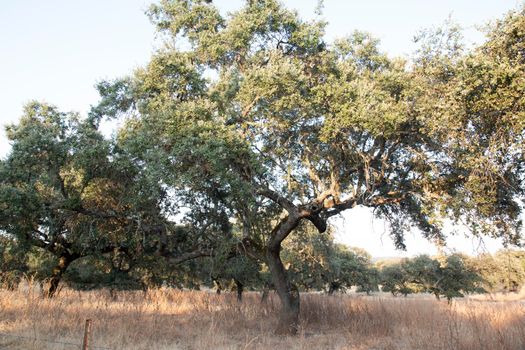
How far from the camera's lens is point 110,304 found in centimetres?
1362

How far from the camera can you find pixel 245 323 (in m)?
13.5

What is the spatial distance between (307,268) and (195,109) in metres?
32.3

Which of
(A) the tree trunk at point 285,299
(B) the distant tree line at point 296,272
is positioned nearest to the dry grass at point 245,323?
(A) the tree trunk at point 285,299

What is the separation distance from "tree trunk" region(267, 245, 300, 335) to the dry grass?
17.5 inches

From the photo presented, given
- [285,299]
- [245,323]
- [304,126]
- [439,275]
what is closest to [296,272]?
[439,275]

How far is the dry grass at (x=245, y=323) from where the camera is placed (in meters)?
9.36

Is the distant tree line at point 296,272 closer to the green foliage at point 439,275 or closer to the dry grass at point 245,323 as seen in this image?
the green foliage at point 439,275

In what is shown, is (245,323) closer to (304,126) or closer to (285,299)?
(285,299)

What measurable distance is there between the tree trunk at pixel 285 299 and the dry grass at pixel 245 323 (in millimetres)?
445

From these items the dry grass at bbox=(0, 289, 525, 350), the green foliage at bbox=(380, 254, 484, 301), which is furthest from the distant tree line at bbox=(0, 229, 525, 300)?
the dry grass at bbox=(0, 289, 525, 350)

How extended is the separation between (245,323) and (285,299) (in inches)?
68.1

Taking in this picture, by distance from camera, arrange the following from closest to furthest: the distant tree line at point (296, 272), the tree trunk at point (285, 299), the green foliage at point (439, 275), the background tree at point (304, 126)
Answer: the background tree at point (304, 126)
the tree trunk at point (285, 299)
the distant tree line at point (296, 272)
the green foliage at point (439, 275)

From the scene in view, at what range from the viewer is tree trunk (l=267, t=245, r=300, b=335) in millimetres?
12773

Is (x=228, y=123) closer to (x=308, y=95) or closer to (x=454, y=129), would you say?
(x=308, y=95)
